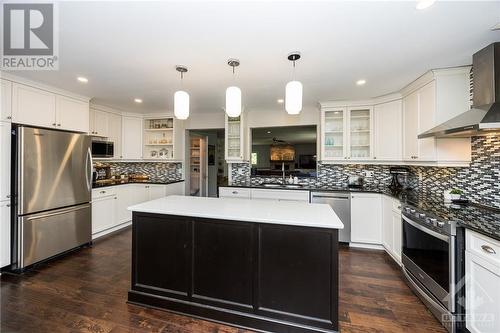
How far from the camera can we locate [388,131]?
11.2ft

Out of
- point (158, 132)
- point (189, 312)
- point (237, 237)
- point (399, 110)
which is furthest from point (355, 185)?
point (158, 132)

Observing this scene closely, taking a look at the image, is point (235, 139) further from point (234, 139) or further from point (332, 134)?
point (332, 134)

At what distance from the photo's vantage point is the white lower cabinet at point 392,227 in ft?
9.16

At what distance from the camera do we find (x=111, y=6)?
4.84ft

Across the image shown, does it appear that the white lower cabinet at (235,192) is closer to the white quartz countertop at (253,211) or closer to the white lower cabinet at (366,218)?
the white quartz countertop at (253,211)

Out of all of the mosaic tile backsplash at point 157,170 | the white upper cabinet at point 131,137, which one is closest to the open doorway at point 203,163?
the mosaic tile backsplash at point 157,170

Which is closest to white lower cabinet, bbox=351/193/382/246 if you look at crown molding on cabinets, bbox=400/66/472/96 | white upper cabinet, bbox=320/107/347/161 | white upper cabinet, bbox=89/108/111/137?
white upper cabinet, bbox=320/107/347/161

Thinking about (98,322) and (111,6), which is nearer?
(111,6)

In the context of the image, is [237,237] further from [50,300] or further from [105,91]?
[105,91]

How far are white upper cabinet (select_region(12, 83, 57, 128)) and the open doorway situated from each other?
260 centimetres

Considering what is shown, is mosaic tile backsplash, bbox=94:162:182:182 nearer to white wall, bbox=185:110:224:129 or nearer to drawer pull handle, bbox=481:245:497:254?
white wall, bbox=185:110:224:129

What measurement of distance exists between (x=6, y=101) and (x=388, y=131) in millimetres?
5266

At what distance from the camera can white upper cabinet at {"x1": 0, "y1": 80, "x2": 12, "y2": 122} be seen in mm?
2492

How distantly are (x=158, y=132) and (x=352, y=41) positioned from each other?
14.2 feet
